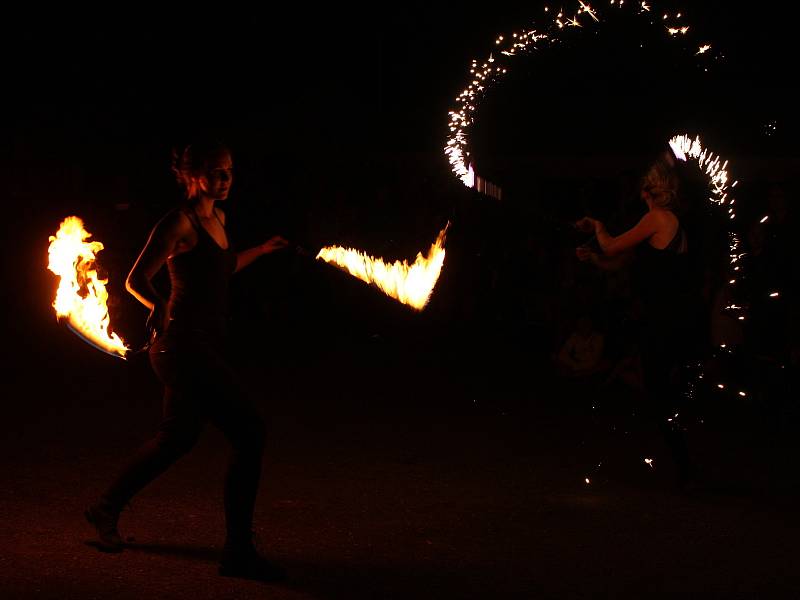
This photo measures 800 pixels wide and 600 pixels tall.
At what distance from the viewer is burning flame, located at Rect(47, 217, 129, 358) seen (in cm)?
555

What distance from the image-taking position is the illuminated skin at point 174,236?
5047mm

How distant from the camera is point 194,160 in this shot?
5.14 metres

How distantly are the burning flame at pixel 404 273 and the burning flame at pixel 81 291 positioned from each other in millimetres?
1106

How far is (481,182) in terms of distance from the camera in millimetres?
12234

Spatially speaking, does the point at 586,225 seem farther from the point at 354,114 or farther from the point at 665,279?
the point at 354,114

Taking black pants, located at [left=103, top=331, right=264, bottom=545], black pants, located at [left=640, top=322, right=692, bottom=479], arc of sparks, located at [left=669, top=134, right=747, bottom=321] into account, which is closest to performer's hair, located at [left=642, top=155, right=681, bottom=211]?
arc of sparks, located at [left=669, top=134, right=747, bottom=321]

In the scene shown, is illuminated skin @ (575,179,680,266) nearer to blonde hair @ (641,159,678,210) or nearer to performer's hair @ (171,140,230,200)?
blonde hair @ (641,159,678,210)

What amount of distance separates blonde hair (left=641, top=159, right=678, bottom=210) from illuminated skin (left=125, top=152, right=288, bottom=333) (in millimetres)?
2707

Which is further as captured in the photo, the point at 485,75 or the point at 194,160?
the point at 485,75

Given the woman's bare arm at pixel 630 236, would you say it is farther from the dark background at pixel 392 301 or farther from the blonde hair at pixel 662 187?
the dark background at pixel 392 301

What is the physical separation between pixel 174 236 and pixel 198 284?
9.3 inches

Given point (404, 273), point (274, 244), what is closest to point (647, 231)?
point (404, 273)

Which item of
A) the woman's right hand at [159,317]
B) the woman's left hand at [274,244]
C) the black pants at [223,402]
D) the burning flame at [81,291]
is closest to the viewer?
the black pants at [223,402]

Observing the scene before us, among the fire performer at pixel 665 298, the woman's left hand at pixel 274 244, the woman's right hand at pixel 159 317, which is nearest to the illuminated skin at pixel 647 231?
the fire performer at pixel 665 298
